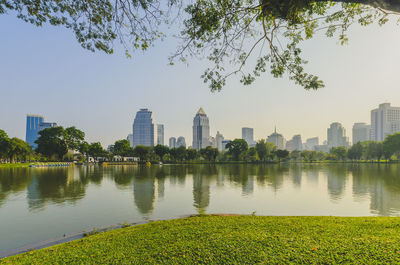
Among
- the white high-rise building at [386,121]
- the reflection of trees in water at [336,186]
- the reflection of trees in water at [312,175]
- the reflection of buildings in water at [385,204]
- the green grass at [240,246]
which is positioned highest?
the white high-rise building at [386,121]

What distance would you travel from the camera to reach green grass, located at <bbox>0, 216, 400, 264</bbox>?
3.88 m

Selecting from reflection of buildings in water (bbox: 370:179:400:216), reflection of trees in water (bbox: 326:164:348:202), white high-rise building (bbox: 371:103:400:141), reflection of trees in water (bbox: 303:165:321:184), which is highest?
white high-rise building (bbox: 371:103:400:141)

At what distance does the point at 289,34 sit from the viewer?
23.1 feet

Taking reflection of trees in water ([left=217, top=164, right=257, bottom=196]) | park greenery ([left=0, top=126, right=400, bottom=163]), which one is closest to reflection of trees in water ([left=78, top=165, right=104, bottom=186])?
reflection of trees in water ([left=217, top=164, right=257, bottom=196])

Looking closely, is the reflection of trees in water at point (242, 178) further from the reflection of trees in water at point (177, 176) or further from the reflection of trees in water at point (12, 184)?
the reflection of trees in water at point (12, 184)

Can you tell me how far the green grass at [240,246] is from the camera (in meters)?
3.88

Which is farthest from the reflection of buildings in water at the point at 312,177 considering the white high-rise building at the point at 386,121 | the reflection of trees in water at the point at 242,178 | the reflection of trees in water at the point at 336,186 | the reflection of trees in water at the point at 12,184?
the white high-rise building at the point at 386,121

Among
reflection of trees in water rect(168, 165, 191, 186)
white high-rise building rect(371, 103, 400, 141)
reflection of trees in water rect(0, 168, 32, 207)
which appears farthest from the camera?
white high-rise building rect(371, 103, 400, 141)

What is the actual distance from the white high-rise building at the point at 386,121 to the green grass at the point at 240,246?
654ft

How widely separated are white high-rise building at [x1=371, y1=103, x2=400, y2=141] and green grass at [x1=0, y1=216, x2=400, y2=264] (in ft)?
654

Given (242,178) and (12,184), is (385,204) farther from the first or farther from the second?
(12,184)

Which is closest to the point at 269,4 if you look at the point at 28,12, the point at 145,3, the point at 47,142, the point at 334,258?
the point at 145,3

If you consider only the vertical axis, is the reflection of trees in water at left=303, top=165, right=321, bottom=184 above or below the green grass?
below

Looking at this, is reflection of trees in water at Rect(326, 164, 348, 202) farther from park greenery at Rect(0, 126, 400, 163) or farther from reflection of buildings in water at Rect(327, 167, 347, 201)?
park greenery at Rect(0, 126, 400, 163)
